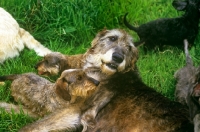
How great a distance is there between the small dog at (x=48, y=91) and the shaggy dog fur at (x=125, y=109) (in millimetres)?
204

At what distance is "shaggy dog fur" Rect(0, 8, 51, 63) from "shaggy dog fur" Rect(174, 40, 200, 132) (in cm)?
242

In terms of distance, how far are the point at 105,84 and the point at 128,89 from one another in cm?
32

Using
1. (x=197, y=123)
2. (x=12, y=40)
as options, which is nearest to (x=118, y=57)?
(x=197, y=123)

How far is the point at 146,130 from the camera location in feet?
16.1

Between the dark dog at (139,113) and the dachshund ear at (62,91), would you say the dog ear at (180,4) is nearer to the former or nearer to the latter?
the dark dog at (139,113)

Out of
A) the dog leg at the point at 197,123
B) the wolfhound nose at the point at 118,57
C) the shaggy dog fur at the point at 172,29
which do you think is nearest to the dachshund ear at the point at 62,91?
the wolfhound nose at the point at 118,57

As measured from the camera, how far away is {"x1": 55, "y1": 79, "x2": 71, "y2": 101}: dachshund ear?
18.5 feet

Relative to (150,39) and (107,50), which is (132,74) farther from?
(150,39)

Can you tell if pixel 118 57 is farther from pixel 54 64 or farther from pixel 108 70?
pixel 54 64

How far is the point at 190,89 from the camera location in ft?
17.6

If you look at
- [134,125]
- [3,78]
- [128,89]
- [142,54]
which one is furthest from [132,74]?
[142,54]

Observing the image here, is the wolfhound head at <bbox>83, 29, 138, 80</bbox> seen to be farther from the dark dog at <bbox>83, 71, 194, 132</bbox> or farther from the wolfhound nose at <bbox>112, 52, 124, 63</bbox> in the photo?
the dark dog at <bbox>83, 71, 194, 132</bbox>

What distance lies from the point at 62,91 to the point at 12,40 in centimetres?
246

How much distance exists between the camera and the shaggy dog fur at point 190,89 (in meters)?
4.90
